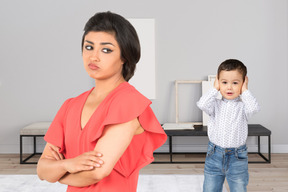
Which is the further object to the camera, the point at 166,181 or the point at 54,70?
Result: the point at 54,70

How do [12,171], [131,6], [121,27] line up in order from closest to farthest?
[121,27]
[12,171]
[131,6]

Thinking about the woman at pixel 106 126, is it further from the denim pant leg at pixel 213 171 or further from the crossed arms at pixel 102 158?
the denim pant leg at pixel 213 171

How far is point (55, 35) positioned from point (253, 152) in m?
2.98

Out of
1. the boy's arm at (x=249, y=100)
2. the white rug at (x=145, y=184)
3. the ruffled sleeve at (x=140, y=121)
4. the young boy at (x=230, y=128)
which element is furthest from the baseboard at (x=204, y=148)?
the ruffled sleeve at (x=140, y=121)

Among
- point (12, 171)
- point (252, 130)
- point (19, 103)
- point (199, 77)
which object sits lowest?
point (12, 171)

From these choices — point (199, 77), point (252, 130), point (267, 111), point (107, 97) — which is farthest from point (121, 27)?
point (267, 111)

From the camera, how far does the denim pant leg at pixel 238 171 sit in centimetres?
194

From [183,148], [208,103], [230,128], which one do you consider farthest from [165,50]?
[230,128]

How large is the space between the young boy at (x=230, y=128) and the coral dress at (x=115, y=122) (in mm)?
1184

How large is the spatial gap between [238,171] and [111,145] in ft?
4.59

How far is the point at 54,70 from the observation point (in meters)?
4.24

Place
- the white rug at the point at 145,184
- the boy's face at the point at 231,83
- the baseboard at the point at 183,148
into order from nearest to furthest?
the boy's face at the point at 231,83 → the white rug at the point at 145,184 → the baseboard at the point at 183,148

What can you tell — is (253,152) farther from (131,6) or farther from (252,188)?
(131,6)

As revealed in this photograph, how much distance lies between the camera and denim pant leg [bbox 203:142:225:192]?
1959mm
